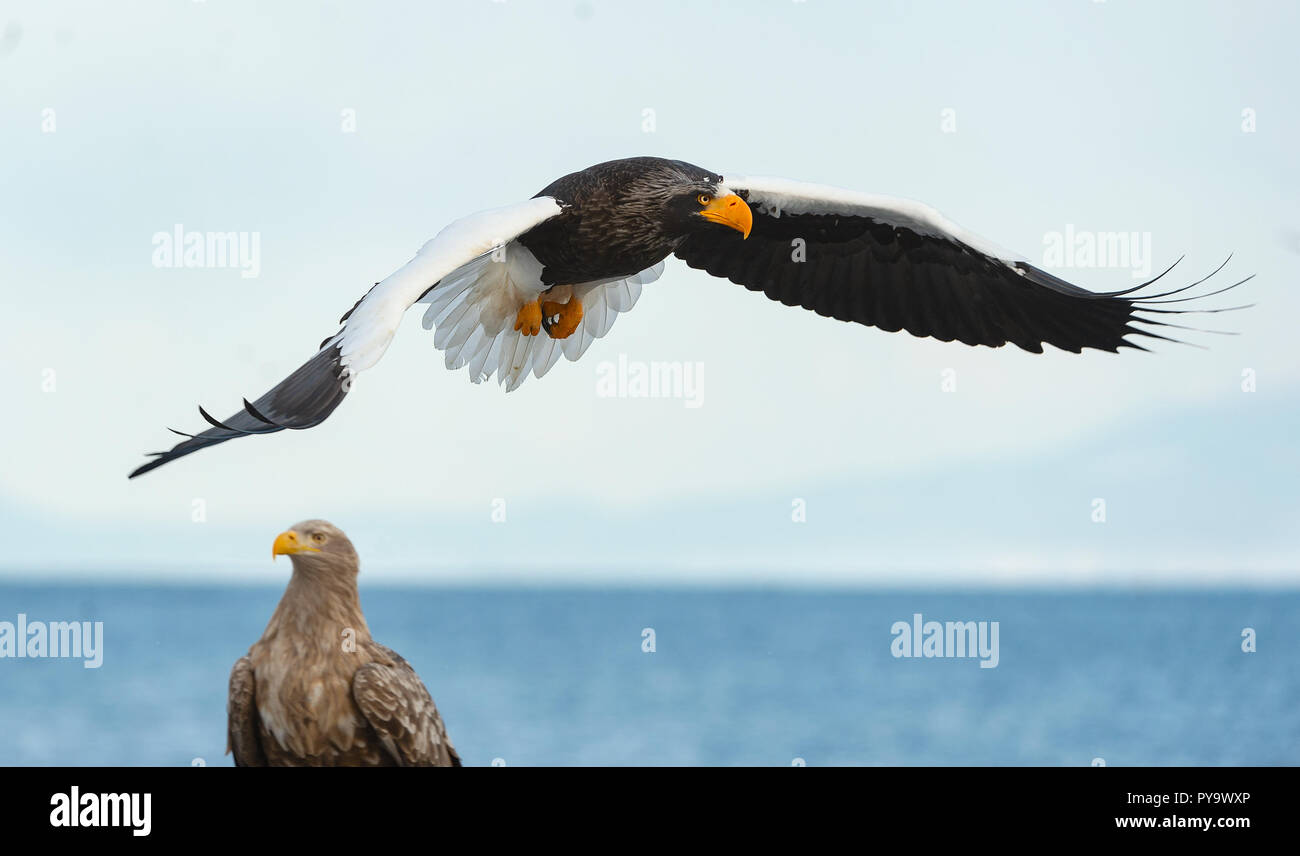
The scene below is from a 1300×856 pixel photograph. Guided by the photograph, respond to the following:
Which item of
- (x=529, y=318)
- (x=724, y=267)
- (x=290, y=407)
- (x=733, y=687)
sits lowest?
(x=733, y=687)

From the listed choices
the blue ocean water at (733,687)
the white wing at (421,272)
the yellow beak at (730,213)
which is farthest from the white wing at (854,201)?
the blue ocean water at (733,687)

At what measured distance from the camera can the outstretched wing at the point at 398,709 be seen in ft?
15.9

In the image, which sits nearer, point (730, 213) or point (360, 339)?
point (360, 339)

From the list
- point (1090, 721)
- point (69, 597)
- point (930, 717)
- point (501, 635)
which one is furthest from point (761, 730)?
point (69, 597)

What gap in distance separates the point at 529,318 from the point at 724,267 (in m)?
0.89

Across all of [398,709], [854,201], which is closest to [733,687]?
[854,201]

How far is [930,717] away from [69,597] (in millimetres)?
40364

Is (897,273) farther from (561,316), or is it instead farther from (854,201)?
(561,316)

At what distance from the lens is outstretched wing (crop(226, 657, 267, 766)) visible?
4.84 metres

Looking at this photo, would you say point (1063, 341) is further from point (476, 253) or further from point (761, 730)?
point (761, 730)

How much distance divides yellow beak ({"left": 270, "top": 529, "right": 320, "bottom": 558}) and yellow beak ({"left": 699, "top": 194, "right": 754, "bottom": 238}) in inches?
79.0

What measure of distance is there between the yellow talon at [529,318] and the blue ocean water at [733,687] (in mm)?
17148

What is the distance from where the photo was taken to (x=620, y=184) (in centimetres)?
589

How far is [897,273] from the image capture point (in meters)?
6.61
